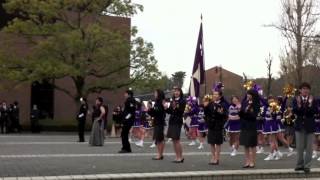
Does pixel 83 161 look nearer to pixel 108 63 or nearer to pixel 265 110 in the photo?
pixel 265 110

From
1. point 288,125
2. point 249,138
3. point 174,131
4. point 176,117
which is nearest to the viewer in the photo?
point 249,138

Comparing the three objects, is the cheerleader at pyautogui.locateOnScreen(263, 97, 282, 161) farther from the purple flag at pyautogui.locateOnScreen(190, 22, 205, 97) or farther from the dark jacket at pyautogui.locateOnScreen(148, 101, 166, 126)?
the purple flag at pyautogui.locateOnScreen(190, 22, 205, 97)

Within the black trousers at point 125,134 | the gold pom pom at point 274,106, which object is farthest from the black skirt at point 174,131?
the gold pom pom at point 274,106

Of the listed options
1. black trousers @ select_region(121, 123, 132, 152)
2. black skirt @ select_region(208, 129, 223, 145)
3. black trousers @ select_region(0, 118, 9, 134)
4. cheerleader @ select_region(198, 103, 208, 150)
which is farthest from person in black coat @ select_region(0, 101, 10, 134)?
black skirt @ select_region(208, 129, 223, 145)

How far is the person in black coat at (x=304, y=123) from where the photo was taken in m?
13.6

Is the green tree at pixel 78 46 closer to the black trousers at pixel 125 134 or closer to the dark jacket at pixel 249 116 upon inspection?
the black trousers at pixel 125 134

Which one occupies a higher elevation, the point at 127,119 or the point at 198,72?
the point at 198,72

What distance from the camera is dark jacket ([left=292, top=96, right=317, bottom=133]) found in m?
13.6

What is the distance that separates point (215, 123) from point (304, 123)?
2457 mm

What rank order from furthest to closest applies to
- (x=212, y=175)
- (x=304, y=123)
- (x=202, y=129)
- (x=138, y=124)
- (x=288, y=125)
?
(x=138, y=124) < (x=202, y=129) < (x=288, y=125) < (x=304, y=123) < (x=212, y=175)

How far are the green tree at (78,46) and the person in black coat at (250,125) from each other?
21.6m

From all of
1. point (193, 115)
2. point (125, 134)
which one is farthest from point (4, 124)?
point (125, 134)

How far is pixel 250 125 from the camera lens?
48.3ft

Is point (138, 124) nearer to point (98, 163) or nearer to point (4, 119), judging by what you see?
point (98, 163)
